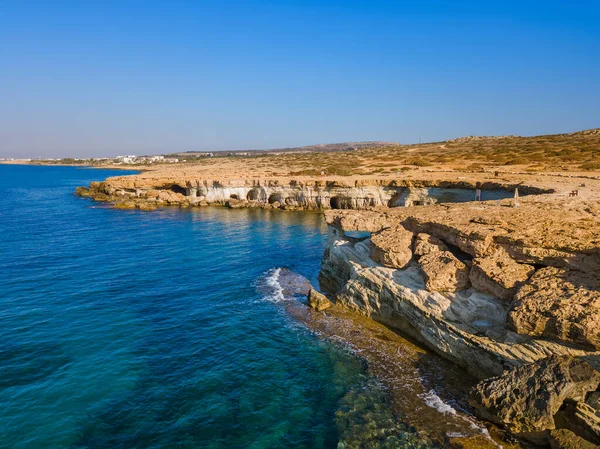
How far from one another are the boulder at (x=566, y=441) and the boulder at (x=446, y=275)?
7055 mm

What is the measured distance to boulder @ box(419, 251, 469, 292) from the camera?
1847 centimetres

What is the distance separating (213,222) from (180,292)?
27663mm

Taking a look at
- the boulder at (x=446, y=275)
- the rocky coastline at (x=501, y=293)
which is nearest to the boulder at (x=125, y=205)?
the rocky coastline at (x=501, y=293)

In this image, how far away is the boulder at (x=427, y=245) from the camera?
20.6 m

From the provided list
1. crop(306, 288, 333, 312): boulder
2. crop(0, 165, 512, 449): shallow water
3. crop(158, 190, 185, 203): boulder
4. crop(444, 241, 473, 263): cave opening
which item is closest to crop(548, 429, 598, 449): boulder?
crop(0, 165, 512, 449): shallow water

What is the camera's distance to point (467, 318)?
57.0 feet

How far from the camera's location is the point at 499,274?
16.8 m

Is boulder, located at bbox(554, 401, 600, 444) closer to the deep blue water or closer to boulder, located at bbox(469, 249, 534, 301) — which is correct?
boulder, located at bbox(469, 249, 534, 301)

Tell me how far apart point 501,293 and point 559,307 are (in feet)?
9.18

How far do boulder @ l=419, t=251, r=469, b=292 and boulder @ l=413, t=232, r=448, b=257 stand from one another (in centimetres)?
119

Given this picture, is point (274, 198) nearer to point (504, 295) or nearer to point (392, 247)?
point (392, 247)

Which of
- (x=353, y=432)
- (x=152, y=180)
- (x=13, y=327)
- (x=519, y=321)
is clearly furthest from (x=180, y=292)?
(x=152, y=180)

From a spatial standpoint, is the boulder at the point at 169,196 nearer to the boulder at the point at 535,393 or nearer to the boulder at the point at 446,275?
the boulder at the point at 446,275

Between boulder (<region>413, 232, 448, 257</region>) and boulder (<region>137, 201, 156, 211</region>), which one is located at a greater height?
boulder (<region>413, 232, 448, 257</region>)
